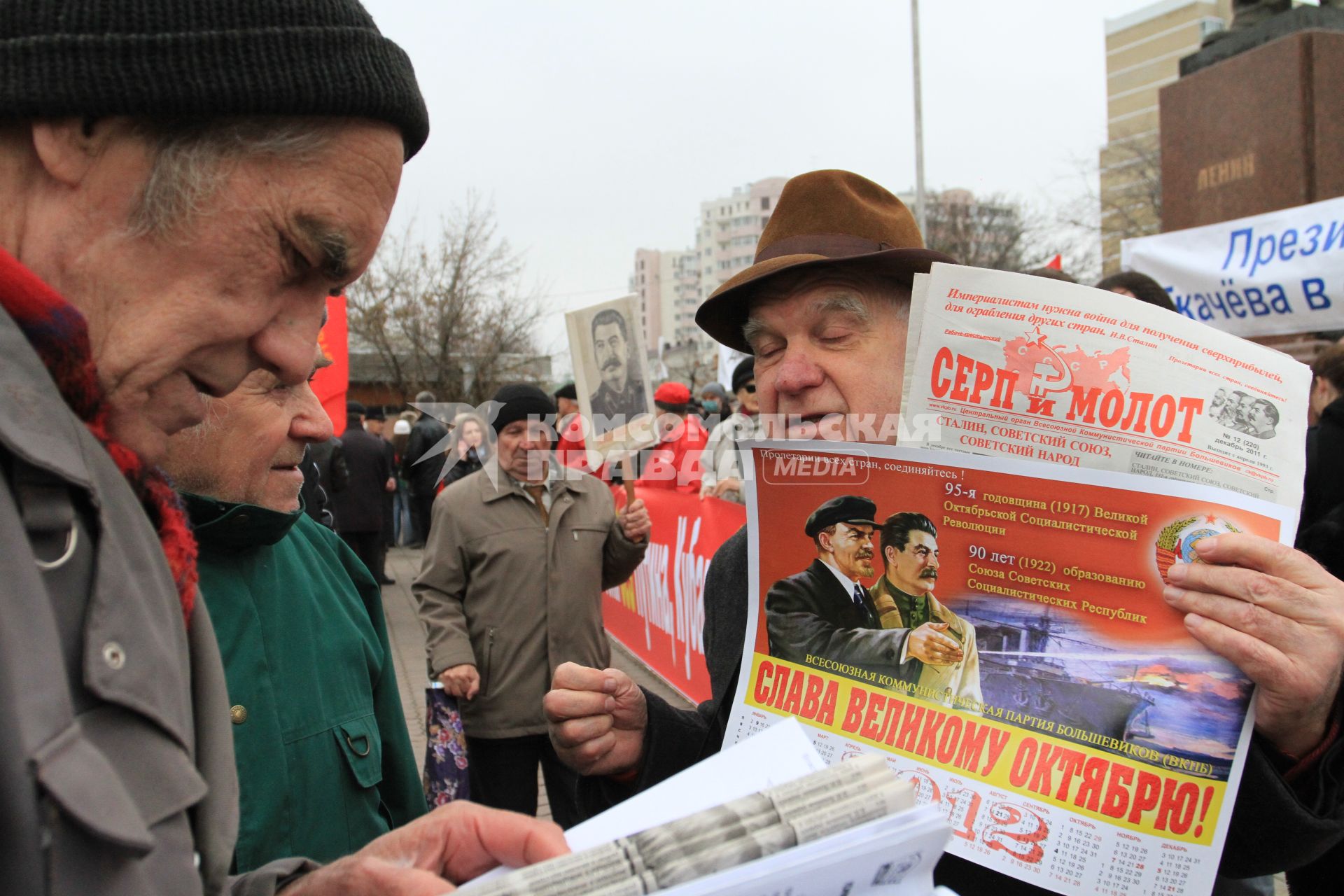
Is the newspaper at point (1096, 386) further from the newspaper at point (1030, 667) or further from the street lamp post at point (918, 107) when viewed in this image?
the street lamp post at point (918, 107)

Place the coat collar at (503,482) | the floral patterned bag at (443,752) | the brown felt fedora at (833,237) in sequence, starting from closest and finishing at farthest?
the brown felt fedora at (833,237) → the floral patterned bag at (443,752) → the coat collar at (503,482)

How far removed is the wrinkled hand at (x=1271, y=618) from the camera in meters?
1.22

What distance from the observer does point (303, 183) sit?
1006 millimetres

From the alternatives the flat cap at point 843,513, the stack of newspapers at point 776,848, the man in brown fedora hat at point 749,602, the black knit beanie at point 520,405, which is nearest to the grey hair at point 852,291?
the man in brown fedora hat at point 749,602

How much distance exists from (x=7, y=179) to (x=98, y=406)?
0.24 metres

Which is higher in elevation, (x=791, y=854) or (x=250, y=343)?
(x=250, y=343)

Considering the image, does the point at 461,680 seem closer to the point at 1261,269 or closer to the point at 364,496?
the point at 1261,269

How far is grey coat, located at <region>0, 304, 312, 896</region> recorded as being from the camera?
0.67 m

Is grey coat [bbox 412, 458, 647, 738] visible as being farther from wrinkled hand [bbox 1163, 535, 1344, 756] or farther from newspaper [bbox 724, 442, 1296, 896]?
wrinkled hand [bbox 1163, 535, 1344, 756]

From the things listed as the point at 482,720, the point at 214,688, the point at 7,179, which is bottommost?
the point at 482,720

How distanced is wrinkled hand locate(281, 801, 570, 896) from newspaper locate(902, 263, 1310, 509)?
0.89m

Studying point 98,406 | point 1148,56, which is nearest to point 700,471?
point 98,406

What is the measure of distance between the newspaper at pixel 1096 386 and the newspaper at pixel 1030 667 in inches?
2.4

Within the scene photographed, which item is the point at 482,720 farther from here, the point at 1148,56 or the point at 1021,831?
the point at 1148,56
